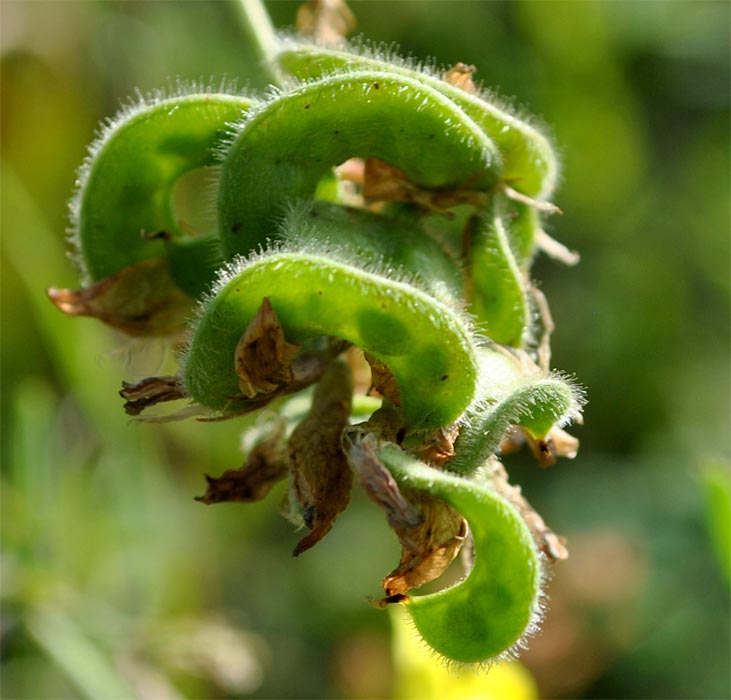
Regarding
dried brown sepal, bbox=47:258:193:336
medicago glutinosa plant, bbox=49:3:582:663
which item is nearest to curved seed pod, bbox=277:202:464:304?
medicago glutinosa plant, bbox=49:3:582:663

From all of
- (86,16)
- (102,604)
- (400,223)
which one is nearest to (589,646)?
(102,604)

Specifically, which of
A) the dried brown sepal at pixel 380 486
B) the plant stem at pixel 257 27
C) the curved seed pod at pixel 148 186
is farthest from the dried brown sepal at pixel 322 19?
the dried brown sepal at pixel 380 486

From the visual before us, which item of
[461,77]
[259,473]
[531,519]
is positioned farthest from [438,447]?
[461,77]

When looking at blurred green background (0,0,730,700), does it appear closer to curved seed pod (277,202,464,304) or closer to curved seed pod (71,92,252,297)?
curved seed pod (71,92,252,297)

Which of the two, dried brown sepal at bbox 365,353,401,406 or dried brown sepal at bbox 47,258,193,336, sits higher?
dried brown sepal at bbox 365,353,401,406

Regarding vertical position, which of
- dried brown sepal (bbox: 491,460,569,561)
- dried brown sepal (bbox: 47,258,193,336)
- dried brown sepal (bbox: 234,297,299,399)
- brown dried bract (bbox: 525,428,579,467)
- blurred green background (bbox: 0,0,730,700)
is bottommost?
blurred green background (bbox: 0,0,730,700)

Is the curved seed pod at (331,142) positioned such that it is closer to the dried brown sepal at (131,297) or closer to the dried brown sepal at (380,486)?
the dried brown sepal at (131,297)
